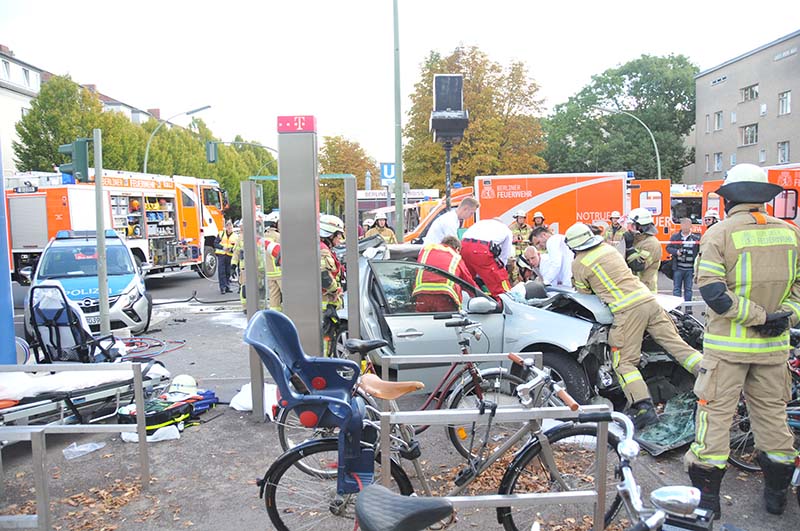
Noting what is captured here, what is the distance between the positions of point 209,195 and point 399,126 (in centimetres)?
1152

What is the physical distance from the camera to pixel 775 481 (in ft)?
12.2

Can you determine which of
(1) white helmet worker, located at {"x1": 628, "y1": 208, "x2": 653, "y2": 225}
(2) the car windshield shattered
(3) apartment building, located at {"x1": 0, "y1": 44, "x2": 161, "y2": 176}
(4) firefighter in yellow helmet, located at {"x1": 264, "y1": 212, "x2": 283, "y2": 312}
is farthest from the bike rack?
(3) apartment building, located at {"x1": 0, "y1": 44, "x2": 161, "y2": 176}

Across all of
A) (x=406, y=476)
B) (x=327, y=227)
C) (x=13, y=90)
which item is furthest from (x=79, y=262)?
(x=13, y=90)

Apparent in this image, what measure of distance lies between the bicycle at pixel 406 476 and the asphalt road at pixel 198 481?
1.51 feet

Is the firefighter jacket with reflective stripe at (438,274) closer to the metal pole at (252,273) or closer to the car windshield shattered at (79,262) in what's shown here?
the metal pole at (252,273)

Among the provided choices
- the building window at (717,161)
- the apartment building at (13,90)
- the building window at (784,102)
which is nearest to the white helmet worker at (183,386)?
the apartment building at (13,90)

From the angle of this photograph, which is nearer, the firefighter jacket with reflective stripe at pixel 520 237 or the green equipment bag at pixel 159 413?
the green equipment bag at pixel 159 413

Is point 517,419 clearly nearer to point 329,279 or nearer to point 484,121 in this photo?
point 329,279

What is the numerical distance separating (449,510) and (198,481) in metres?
3.13

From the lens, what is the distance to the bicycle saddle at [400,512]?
1.82 m

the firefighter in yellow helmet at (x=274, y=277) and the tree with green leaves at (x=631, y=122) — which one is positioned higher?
the tree with green leaves at (x=631, y=122)

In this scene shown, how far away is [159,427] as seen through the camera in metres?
5.20

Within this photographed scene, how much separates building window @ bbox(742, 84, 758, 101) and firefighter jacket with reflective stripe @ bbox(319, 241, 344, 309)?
43.7 m

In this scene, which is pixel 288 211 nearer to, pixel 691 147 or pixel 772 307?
pixel 772 307
